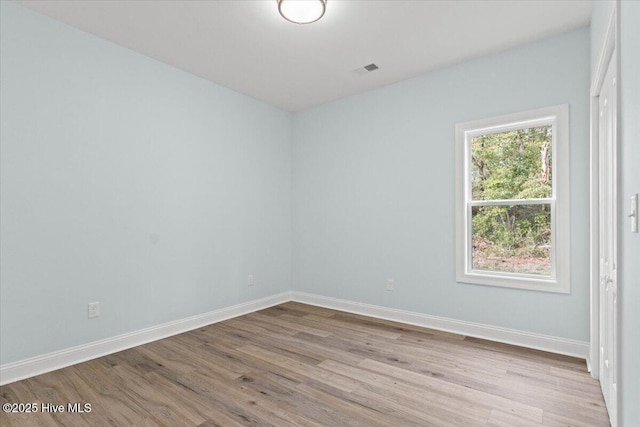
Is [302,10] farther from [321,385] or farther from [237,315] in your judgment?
[237,315]

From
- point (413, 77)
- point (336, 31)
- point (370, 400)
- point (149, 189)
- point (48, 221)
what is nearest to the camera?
point (370, 400)

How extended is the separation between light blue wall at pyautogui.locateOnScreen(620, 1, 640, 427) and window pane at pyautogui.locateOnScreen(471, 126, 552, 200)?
1.91 m

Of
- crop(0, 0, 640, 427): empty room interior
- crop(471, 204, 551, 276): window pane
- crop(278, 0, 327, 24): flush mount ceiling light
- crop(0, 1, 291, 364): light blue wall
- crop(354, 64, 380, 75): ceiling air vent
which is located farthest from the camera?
crop(354, 64, 380, 75): ceiling air vent

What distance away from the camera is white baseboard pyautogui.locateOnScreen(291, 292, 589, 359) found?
293 centimetres

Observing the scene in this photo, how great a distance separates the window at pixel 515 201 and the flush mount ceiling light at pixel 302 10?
1821 millimetres

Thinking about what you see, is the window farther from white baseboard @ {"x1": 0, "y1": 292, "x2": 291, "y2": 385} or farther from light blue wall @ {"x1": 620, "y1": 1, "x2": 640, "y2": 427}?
white baseboard @ {"x1": 0, "y1": 292, "x2": 291, "y2": 385}

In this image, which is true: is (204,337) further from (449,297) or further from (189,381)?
(449,297)

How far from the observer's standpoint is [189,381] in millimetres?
2490

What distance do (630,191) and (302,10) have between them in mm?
2255

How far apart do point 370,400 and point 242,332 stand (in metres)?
1.75

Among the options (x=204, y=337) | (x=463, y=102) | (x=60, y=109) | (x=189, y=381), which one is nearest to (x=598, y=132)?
(x=463, y=102)

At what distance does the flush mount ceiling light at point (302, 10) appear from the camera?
8.01 feet

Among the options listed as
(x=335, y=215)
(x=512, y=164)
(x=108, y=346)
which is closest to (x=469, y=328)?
(x=512, y=164)

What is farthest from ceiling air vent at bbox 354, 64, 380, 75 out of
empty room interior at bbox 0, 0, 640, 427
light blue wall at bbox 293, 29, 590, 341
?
light blue wall at bbox 293, 29, 590, 341
